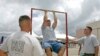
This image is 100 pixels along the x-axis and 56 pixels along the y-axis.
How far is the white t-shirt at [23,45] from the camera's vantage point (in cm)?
538

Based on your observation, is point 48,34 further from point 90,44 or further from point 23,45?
point 23,45

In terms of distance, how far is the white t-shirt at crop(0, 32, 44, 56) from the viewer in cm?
538

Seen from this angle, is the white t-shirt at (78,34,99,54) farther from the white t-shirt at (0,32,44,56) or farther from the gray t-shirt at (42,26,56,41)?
the white t-shirt at (0,32,44,56)

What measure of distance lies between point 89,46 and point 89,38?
0.80 feet

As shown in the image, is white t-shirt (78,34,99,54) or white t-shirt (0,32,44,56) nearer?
white t-shirt (0,32,44,56)

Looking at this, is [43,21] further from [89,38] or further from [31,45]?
[31,45]

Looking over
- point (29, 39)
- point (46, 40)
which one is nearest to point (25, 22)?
point (29, 39)

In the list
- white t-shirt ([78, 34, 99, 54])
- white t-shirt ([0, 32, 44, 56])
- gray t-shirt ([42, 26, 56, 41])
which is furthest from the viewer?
white t-shirt ([78, 34, 99, 54])

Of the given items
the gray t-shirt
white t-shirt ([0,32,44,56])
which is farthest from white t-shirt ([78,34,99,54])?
white t-shirt ([0,32,44,56])

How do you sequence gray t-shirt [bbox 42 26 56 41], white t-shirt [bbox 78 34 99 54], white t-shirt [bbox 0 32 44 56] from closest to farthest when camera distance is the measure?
white t-shirt [bbox 0 32 44 56] < gray t-shirt [bbox 42 26 56 41] < white t-shirt [bbox 78 34 99 54]

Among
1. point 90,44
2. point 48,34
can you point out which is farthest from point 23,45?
point 90,44

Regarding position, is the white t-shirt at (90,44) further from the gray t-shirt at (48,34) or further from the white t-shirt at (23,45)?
the white t-shirt at (23,45)

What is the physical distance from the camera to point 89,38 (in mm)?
9898

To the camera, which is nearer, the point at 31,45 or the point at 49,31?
the point at 31,45
